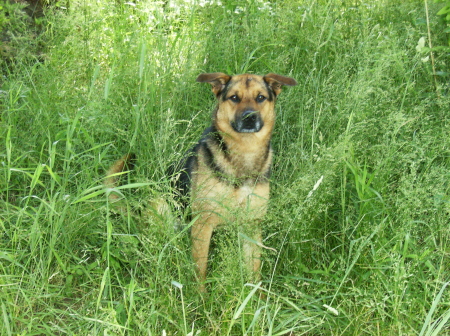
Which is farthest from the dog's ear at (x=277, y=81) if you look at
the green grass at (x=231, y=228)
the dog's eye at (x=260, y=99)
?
the green grass at (x=231, y=228)

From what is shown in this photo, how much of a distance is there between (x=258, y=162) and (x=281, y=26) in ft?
5.92

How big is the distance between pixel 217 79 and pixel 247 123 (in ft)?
1.42

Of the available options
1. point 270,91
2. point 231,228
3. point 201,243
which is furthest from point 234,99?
point 231,228

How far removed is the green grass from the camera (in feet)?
8.62

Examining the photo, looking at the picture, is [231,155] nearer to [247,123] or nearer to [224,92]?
[247,123]

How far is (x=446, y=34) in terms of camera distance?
4.83 meters

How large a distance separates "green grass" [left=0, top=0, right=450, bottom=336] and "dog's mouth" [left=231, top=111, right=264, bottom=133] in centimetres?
32

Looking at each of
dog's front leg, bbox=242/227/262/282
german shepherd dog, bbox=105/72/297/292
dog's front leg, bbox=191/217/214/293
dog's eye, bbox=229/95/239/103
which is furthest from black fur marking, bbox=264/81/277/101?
dog's front leg, bbox=242/227/262/282

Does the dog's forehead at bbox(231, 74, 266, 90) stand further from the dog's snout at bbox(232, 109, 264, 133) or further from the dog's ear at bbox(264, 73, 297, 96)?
the dog's snout at bbox(232, 109, 264, 133)

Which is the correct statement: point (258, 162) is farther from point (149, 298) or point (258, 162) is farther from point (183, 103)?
point (149, 298)

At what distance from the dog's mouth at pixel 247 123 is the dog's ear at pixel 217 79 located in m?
0.34

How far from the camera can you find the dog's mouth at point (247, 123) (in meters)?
3.52

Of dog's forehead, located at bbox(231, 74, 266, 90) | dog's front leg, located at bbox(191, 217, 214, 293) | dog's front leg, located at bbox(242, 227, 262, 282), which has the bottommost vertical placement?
dog's front leg, located at bbox(191, 217, 214, 293)

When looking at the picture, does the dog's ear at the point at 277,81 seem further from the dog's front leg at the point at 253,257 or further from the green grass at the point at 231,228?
the dog's front leg at the point at 253,257
